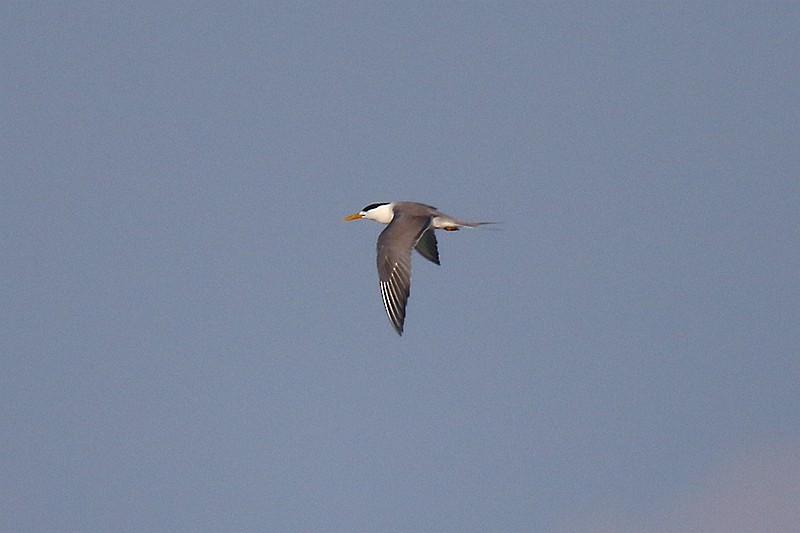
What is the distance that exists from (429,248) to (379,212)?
2177 millimetres

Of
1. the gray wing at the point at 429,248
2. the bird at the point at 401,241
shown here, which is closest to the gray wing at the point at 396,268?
the bird at the point at 401,241

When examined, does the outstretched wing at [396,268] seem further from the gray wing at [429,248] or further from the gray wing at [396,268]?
the gray wing at [429,248]

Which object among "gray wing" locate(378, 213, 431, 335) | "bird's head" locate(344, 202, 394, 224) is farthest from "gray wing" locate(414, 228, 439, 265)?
"gray wing" locate(378, 213, 431, 335)

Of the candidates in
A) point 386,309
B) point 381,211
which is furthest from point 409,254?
point 381,211

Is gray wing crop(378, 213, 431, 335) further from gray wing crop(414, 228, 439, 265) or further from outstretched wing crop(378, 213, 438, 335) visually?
gray wing crop(414, 228, 439, 265)

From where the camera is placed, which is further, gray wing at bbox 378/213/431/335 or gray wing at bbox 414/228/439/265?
gray wing at bbox 414/228/439/265

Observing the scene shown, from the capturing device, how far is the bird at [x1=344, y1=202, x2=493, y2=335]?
132ft

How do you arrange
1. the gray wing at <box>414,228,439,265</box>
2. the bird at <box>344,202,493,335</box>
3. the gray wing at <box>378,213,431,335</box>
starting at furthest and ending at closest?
1. the gray wing at <box>414,228,439,265</box>
2. the bird at <box>344,202,493,335</box>
3. the gray wing at <box>378,213,431,335</box>

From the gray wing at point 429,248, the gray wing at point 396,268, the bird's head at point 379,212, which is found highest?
the bird's head at point 379,212

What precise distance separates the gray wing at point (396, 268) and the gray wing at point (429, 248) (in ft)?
10.5

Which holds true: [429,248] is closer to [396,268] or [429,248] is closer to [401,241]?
[401,241]

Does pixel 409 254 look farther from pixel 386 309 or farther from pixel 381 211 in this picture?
pixel 381 211

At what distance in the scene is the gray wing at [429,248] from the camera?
45.6 m

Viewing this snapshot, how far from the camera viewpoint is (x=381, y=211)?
46688 mm
